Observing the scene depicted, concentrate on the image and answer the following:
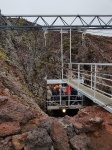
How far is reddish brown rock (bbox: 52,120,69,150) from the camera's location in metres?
6.84

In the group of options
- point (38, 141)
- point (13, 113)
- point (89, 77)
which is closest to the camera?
point (38, 141)

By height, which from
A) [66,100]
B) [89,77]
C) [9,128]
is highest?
[89,77]

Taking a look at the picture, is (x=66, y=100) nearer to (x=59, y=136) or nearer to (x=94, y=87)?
(x=94, y=87)

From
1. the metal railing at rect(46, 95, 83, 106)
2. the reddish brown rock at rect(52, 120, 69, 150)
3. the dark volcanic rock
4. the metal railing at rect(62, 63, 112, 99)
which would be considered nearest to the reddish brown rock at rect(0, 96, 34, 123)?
the dark volcanic rock

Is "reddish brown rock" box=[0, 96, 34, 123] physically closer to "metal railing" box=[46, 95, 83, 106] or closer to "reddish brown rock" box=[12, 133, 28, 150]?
"reddish brown rock" box=[12, 133, 28, 150]

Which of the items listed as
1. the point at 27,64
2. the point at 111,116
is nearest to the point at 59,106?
the point at 27,64

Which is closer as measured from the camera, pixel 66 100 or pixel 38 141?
pixel 38 141

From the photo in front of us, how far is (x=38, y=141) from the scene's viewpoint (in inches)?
258

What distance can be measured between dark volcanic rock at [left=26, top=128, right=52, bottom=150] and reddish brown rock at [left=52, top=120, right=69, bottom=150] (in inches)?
9.4

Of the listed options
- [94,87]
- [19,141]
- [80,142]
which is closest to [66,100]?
[94,87]

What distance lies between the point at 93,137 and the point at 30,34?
21.3 metres

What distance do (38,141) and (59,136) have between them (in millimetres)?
711

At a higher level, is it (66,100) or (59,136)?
(59,136)

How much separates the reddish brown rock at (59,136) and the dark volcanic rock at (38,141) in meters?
0.24
